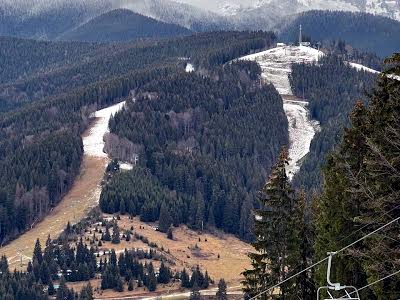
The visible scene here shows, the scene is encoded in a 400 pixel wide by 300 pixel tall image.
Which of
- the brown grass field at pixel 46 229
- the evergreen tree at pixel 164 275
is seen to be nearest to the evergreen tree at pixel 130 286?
the evergreen tree at pixel 164 275

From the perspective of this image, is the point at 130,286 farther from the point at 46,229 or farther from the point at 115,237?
the point at 46,229

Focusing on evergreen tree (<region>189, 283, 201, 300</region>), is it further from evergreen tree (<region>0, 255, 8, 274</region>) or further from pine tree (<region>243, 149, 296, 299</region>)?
pine tree (<region>243, 149, 296, 299</region>)

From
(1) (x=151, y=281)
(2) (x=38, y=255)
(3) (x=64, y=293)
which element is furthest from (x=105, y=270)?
(2) (x=38, y=255)

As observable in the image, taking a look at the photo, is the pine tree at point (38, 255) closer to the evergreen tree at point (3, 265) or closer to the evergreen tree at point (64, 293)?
the evergreen tree at point (3, 265)

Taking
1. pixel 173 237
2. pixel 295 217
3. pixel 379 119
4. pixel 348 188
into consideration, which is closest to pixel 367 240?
pixel 348 188

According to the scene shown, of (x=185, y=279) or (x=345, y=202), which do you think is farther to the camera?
(x=185, y=279)
